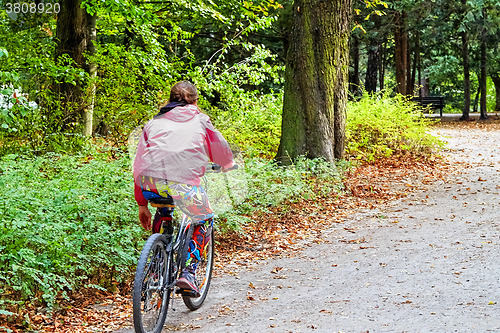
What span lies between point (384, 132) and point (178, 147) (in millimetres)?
11042

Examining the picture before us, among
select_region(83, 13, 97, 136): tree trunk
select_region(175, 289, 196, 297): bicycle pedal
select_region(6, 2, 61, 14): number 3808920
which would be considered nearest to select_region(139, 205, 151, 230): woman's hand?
select_region(175, 289, 196, 297): bicycle pedal

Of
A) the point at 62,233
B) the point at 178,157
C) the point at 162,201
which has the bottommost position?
the point at 62,233

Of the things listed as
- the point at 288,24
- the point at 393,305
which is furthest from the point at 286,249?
the point at 288,24

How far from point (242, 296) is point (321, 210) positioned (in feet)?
13.5

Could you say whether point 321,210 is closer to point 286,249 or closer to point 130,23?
point 286,249

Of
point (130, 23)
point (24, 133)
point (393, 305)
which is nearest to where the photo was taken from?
point (393, 305)

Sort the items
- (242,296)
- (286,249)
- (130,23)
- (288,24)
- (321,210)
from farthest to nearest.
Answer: (288,24), (130,23), (321,210), (286,249), (242,296)

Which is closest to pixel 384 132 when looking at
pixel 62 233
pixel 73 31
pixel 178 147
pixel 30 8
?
pixel 73 31

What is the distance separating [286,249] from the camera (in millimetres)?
7406

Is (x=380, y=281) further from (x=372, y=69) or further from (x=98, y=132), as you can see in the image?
(x=372, y=69)

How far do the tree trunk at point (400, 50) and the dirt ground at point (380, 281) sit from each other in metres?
13.5

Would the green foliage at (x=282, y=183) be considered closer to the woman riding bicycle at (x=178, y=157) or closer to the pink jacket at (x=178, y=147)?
the woman riding bicycle at (x=178, y=157)

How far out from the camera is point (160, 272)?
4.33 meters

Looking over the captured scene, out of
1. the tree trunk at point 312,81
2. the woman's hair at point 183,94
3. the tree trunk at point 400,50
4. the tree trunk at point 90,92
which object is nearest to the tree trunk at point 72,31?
the tree trunk at point 90,92
